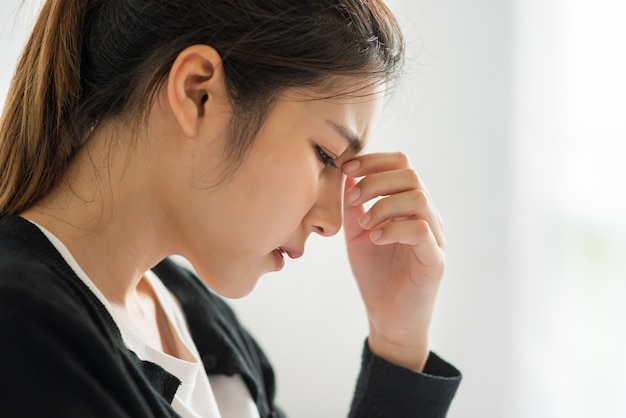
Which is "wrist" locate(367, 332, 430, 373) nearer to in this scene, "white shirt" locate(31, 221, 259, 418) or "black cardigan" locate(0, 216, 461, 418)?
"white shirt" locate(31, 221, 259, 418)

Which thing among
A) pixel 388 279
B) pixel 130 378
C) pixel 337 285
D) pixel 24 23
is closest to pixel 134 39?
pixel 130 378

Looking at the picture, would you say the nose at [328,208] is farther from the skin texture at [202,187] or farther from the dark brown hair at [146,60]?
the dark brown hair at [146,60]

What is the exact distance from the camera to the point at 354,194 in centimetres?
105

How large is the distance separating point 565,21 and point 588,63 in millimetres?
101

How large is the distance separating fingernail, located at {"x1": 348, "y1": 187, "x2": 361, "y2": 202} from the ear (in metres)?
0.28

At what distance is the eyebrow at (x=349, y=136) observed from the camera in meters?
0.87


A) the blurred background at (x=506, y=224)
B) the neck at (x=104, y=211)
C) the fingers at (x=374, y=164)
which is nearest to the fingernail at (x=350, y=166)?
the fingers at (x=374, y=164)

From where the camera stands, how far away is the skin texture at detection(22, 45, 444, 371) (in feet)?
2.74

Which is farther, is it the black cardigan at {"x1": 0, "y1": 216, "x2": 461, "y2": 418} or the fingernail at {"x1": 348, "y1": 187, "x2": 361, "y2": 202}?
the fingernail at {"x1": 348, "y1": 187, "x2": 361, "y2": 202}

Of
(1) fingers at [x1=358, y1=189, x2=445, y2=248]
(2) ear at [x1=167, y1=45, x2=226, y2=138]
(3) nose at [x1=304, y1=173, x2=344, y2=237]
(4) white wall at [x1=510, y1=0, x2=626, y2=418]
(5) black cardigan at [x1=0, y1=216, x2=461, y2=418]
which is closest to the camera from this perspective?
(5) black cardigan at [x1=0, y1=216, x2=461, y2=418]

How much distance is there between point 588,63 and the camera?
1.53 meters

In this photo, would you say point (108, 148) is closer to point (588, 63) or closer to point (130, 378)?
point (130, 378)

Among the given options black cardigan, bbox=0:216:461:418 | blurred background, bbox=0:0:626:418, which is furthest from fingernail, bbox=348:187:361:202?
blurred background, bbox=0:0:626:418

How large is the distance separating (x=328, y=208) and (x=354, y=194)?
0.12 meters
